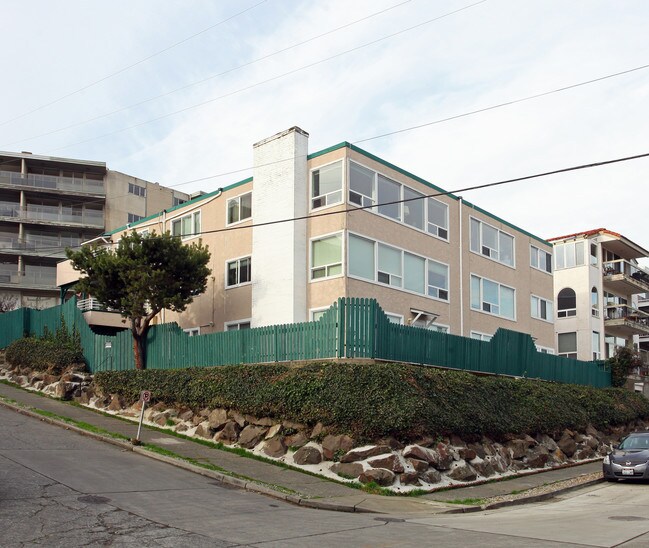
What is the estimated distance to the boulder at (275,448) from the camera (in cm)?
1808

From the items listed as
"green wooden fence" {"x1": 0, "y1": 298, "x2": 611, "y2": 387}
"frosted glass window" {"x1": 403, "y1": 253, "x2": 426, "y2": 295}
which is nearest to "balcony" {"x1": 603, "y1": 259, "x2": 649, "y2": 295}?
"green wooden fence" {"x1": 0, "y1": 298, "x2": 611, "y2": 387}

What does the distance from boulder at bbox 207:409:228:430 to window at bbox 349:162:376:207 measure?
879cm

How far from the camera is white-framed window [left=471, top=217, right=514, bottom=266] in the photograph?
32.6 meters

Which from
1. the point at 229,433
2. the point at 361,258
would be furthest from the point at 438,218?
the point at 229,433

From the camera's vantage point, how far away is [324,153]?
25.2m

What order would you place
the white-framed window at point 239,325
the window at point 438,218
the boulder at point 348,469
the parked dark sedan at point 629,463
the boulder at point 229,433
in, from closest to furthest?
the boulder at point 348,469, the parked dark sedan at point 629,463, the boulder at point 229,433, the white-framed window at point 239,325, the window at point 438,218

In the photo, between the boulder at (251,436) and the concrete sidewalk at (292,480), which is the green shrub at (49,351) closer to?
the concrete sidewalk at (292,480)

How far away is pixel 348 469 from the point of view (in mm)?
16562

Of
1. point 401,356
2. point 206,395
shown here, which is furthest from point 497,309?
point 206,395

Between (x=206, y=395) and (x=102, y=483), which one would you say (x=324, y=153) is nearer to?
(x=206, y=395)

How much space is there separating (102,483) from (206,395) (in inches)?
287

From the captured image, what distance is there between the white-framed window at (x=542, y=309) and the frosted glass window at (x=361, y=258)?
1448 centimetres

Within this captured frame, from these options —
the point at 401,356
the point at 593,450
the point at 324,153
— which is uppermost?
the point at 324,153

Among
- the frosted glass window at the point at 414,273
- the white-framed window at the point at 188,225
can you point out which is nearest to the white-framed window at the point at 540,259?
the frosted glass window at the point at 414,273
